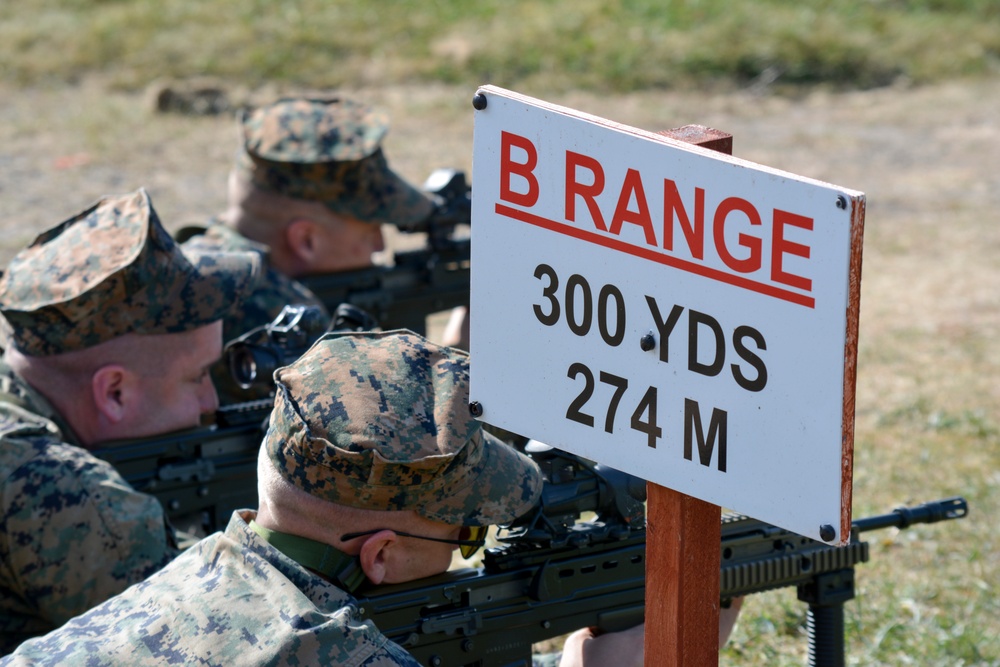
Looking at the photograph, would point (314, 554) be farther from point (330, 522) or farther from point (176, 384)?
point (176, 384)

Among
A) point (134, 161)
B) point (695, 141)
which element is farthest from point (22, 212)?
point (695, 141)

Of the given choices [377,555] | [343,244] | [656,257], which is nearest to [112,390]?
[377,555]

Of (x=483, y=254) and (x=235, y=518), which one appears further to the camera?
(x=235, y=518)

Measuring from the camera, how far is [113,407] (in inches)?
159

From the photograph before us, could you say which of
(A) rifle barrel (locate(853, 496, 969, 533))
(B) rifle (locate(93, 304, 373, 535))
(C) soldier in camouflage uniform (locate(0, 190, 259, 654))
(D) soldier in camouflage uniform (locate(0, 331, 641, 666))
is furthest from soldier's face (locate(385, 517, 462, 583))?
(B) rifle (locate(93, 304, 373, 535))

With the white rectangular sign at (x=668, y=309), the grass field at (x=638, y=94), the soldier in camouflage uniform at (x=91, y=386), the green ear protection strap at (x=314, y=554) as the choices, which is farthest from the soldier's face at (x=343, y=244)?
the white rectangular sign at (x=668, y=309)

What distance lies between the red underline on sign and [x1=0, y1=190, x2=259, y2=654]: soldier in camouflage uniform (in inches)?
62.7

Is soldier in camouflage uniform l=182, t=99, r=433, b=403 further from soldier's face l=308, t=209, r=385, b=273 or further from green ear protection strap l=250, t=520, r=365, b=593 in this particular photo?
green ear protection strap l=250, t=520, r=365, b=593

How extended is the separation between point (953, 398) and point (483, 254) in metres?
5.00

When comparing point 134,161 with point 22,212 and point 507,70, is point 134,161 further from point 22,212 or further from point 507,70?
point 507,70

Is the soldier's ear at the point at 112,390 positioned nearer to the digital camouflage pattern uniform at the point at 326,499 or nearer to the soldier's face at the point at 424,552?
the digital camouflage pattern uniform at the point at 326,499

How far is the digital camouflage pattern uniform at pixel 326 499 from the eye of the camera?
8.18 ft

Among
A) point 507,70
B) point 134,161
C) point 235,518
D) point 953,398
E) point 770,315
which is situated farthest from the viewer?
→ point 507,70

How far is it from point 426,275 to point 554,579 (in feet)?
11.2
